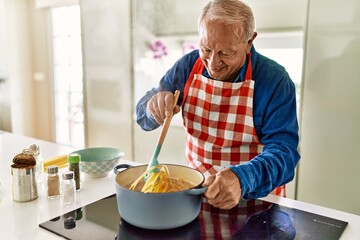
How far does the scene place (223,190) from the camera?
776 mm

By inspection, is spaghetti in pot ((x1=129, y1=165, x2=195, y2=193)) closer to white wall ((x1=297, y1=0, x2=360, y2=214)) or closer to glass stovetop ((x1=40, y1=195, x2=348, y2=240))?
glass stovetop ((x1=40, y1=195, x2=348, y2=240))

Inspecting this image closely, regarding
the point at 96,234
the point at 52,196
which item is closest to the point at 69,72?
the point at 52,196

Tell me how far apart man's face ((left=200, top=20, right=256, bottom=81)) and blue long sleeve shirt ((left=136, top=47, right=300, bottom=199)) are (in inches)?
3.4

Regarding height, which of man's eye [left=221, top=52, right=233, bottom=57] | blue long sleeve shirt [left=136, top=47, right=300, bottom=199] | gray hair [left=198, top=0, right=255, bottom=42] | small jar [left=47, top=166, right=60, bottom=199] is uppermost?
gray hair [left=198, top=0, right=255, bottom=42]

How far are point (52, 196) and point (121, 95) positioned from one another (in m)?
1.90

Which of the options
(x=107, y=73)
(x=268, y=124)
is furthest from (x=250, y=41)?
(x=107, y=73)

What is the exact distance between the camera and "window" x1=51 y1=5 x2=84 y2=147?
3.81 m

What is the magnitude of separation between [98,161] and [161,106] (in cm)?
29

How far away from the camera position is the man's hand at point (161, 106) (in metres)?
1.06

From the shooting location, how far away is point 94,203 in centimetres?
97

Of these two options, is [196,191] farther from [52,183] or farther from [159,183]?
[52,183]

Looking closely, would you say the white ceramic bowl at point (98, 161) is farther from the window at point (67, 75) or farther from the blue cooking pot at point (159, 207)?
the window at point (67, 75)

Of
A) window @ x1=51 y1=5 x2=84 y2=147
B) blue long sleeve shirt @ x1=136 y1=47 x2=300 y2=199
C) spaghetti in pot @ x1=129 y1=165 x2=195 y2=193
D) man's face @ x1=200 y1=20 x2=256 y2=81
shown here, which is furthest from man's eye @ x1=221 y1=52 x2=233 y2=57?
window @ x1=51 y1=5 x2=84 y2=147

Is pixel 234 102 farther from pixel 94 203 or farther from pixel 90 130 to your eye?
pixel 90 130
